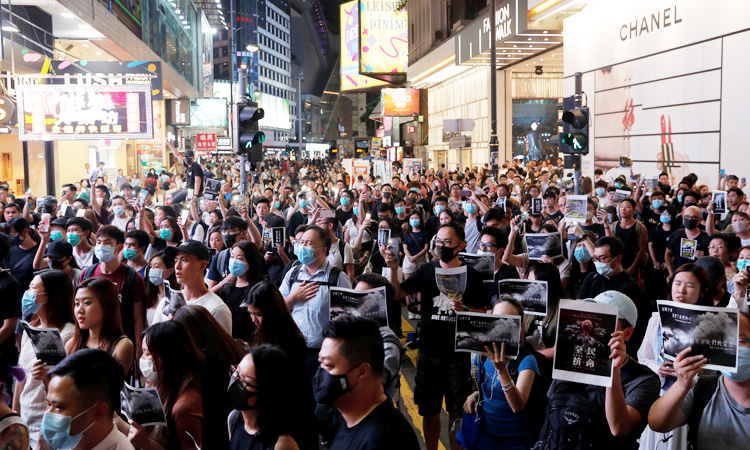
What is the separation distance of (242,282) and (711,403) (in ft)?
13.2

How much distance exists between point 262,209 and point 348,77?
194 feet

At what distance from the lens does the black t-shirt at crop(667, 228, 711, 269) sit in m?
9.69

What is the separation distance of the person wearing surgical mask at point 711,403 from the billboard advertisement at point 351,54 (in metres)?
64.3

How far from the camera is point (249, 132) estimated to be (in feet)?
42.1

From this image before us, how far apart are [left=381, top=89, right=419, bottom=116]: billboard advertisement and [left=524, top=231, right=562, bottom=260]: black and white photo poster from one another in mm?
47121

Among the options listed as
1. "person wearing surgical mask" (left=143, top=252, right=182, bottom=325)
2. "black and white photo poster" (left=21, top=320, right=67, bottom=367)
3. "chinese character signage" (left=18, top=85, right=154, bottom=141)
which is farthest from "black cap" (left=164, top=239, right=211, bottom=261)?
"chinese character signage" (left=18, top=85, right=154, bottom=141)

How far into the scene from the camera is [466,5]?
4088 cm

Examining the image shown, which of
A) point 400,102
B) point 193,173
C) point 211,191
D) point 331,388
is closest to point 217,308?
point 331,388

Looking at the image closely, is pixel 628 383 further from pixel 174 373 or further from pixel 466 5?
pixel 466 5

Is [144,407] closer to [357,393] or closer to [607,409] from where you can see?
[357,393]

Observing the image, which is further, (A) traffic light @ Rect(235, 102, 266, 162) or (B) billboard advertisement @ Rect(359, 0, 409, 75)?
(B) billboard advertisement @ Rect(359, 0, 409, 75)

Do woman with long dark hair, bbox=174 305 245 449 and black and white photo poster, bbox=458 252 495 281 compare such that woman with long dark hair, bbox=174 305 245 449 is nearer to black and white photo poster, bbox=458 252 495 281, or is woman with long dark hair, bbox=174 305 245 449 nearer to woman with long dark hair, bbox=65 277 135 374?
woman with long dark hair, bbox=65 277 135 374

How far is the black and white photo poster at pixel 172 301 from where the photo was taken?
5891 mm

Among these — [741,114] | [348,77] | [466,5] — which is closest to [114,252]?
[741,114]
